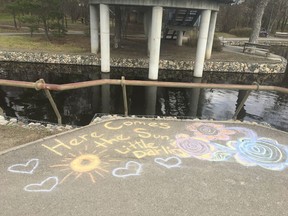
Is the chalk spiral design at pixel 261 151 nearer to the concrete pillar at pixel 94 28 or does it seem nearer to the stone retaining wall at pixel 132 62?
the stone retaining wall at pixel 132 62

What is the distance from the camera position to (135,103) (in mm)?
13219

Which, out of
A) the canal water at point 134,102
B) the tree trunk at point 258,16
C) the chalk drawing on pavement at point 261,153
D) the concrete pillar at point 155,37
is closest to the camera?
the chalk drawing on pavement at point 261,153

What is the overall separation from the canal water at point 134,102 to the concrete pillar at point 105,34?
0.85 meters

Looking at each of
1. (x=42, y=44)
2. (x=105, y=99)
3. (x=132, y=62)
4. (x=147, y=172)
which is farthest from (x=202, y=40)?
(x=147, y=172)

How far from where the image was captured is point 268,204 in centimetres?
352

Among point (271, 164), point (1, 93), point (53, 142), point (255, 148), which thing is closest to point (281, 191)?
point (271, 164)

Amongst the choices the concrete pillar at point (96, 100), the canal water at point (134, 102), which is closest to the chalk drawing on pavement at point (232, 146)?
the canal water at point (134, 102)

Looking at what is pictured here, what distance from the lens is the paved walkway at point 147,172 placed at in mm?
3363

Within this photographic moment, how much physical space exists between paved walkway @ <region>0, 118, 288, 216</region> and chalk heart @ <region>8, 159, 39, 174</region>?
0.01 metres

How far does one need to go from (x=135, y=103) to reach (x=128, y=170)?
9.22m

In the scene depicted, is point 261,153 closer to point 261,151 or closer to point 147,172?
point 261,151

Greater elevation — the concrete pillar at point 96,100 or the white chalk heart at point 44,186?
the white chalk heart at point 44,186

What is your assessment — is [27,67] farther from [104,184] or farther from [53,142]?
[104,184]

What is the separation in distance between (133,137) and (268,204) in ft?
8.69
